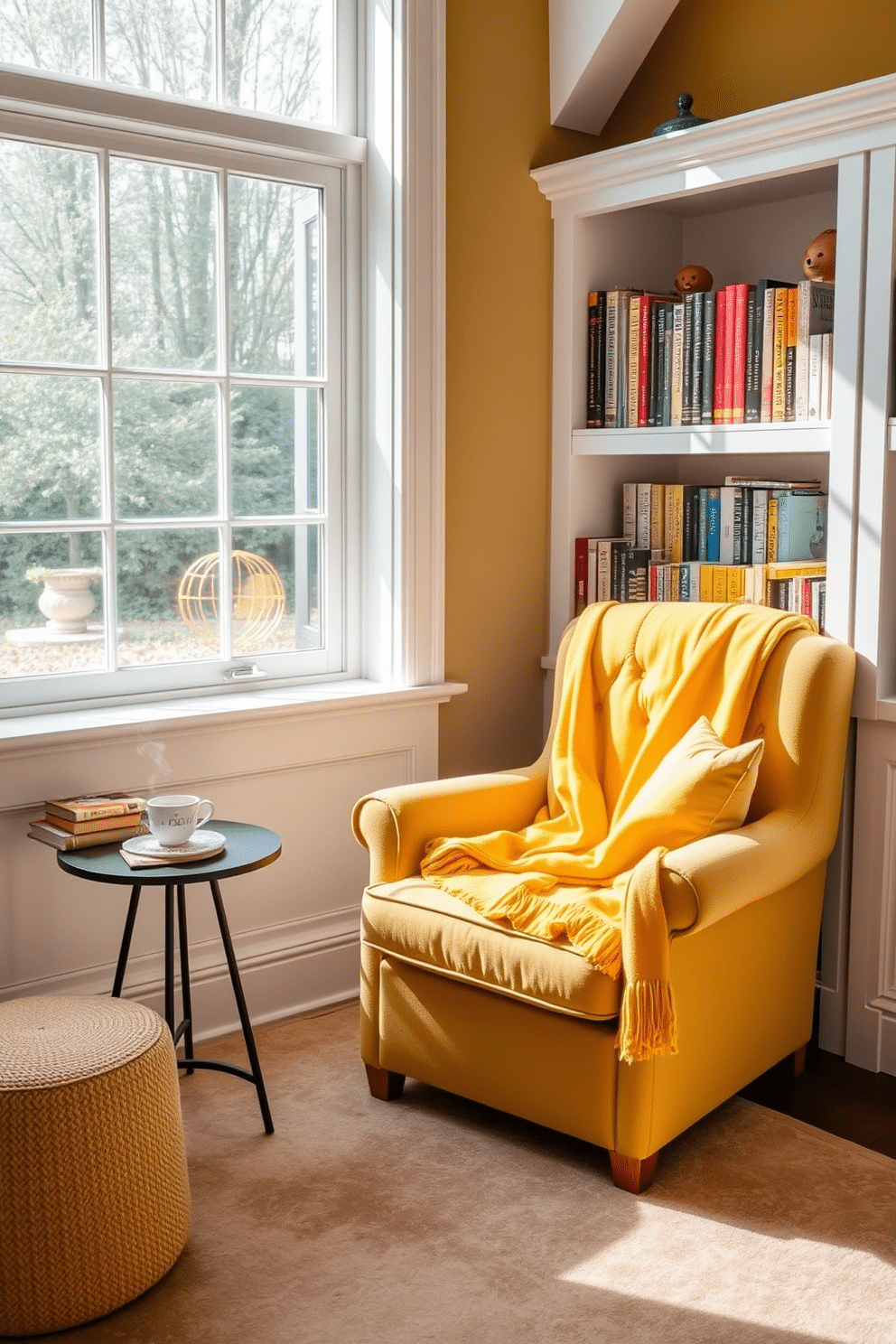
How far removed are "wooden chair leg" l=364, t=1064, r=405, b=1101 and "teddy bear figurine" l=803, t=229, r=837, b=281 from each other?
198 cm

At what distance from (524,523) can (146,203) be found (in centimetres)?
125

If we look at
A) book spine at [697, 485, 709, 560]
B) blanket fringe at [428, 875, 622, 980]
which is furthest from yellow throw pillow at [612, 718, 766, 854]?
book spine at [697, 485, 709, 560]

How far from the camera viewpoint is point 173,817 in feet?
8.13

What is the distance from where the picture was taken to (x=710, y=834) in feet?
8.45

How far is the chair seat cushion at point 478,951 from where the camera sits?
91.7 inches

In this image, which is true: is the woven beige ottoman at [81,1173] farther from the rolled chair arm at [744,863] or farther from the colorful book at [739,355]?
the colorful book at [739,355]

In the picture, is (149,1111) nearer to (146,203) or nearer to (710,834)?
(710,834)

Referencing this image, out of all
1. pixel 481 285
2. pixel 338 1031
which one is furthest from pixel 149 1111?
pixel 481 285

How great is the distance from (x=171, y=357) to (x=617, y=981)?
171 centimetres

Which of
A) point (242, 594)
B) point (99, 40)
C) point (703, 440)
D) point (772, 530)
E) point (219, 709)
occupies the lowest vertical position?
point (219, 709)

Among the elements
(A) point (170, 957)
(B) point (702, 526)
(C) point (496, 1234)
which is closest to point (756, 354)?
(B) point (702, 526)

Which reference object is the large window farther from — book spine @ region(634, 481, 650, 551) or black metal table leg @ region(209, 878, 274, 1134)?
book spine @ region(634, 481, 650, 551)

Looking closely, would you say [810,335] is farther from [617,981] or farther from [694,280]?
[617,981]

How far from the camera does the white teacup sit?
8.10 feet
